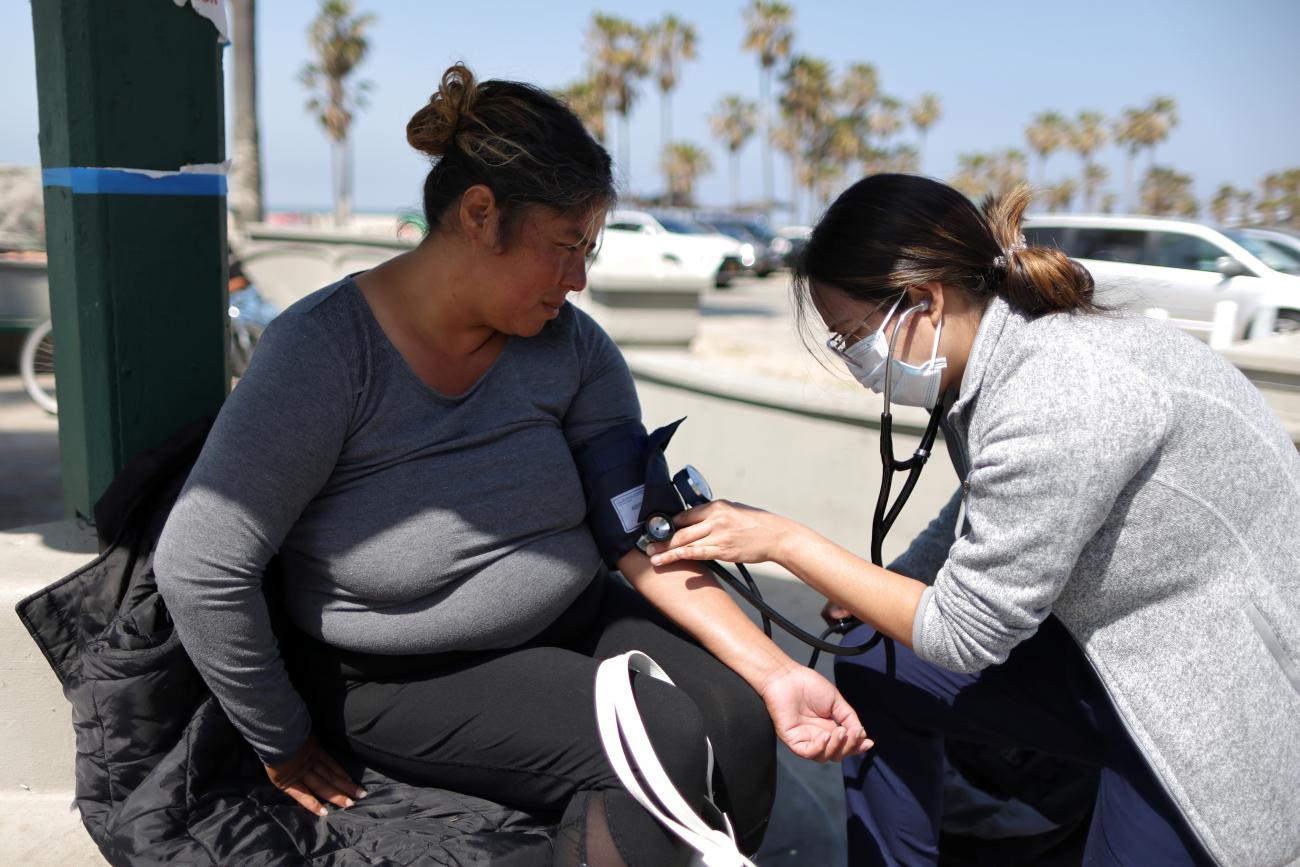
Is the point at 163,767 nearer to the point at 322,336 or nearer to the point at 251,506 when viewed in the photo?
the point at 251,506

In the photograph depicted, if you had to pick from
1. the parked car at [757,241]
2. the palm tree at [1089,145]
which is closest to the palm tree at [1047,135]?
the palm tree at [1089,145]

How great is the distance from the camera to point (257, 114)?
13602 mm

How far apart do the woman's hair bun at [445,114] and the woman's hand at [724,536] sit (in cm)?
78

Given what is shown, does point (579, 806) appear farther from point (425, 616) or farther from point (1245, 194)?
point (1245, 194)

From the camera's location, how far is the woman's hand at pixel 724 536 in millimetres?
1802

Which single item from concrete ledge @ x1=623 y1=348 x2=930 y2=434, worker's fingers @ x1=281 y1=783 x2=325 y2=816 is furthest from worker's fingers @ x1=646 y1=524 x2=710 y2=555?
concrete ledge @ x1=623 y1=348 x2=930 y2=434

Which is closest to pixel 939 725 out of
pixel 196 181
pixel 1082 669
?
pixel 1082 669

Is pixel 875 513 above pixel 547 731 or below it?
above

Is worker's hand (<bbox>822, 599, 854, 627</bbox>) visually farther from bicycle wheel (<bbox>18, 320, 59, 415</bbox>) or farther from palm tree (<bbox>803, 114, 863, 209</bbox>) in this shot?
palm tree (<bbox>803, 114, 863, 209</bbox>)

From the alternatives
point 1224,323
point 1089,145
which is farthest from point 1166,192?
point 1224,323

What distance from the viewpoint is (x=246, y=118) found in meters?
13.6

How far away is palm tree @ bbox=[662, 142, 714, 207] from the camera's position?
5797 centimetres

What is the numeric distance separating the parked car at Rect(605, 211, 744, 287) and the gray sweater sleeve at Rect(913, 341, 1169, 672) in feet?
56.0

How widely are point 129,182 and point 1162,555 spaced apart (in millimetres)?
1877
